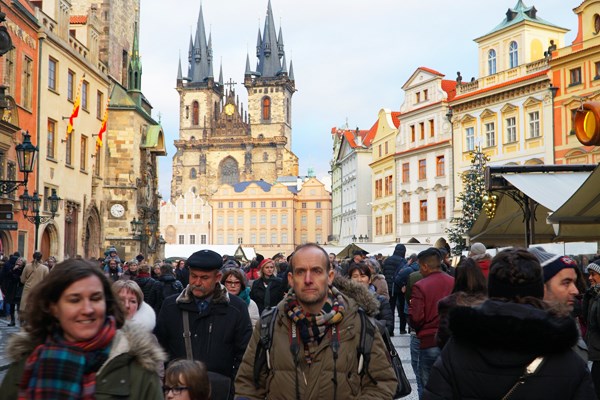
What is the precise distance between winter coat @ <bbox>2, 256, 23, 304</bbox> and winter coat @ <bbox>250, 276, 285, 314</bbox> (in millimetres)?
8088

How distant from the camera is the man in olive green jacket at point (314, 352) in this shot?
12.0 ft

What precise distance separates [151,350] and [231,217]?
10911 centimetres

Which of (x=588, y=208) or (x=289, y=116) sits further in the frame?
(x=289, y=116)

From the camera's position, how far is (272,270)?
11.2m

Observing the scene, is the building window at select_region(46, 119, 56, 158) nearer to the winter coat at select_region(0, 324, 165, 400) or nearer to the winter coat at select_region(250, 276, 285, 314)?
the winter coat at select_region(250, 276, 285, 314)

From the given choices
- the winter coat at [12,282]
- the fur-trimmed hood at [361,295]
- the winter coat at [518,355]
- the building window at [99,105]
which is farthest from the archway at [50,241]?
A: the winter coat at [518,355]

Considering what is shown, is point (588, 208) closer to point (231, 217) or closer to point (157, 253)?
point (157, 253)

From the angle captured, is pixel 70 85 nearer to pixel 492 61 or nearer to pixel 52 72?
pixel 52 72

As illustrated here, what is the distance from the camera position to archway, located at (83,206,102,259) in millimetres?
32531

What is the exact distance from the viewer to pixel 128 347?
2857 millimetres

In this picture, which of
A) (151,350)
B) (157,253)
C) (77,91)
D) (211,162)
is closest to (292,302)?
(151,350)

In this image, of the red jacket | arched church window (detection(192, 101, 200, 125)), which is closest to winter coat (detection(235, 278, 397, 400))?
the red jacket

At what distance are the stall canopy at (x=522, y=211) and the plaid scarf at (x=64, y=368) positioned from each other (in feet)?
32.3

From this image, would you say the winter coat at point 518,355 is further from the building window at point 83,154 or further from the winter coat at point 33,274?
the building window at point 83,154
